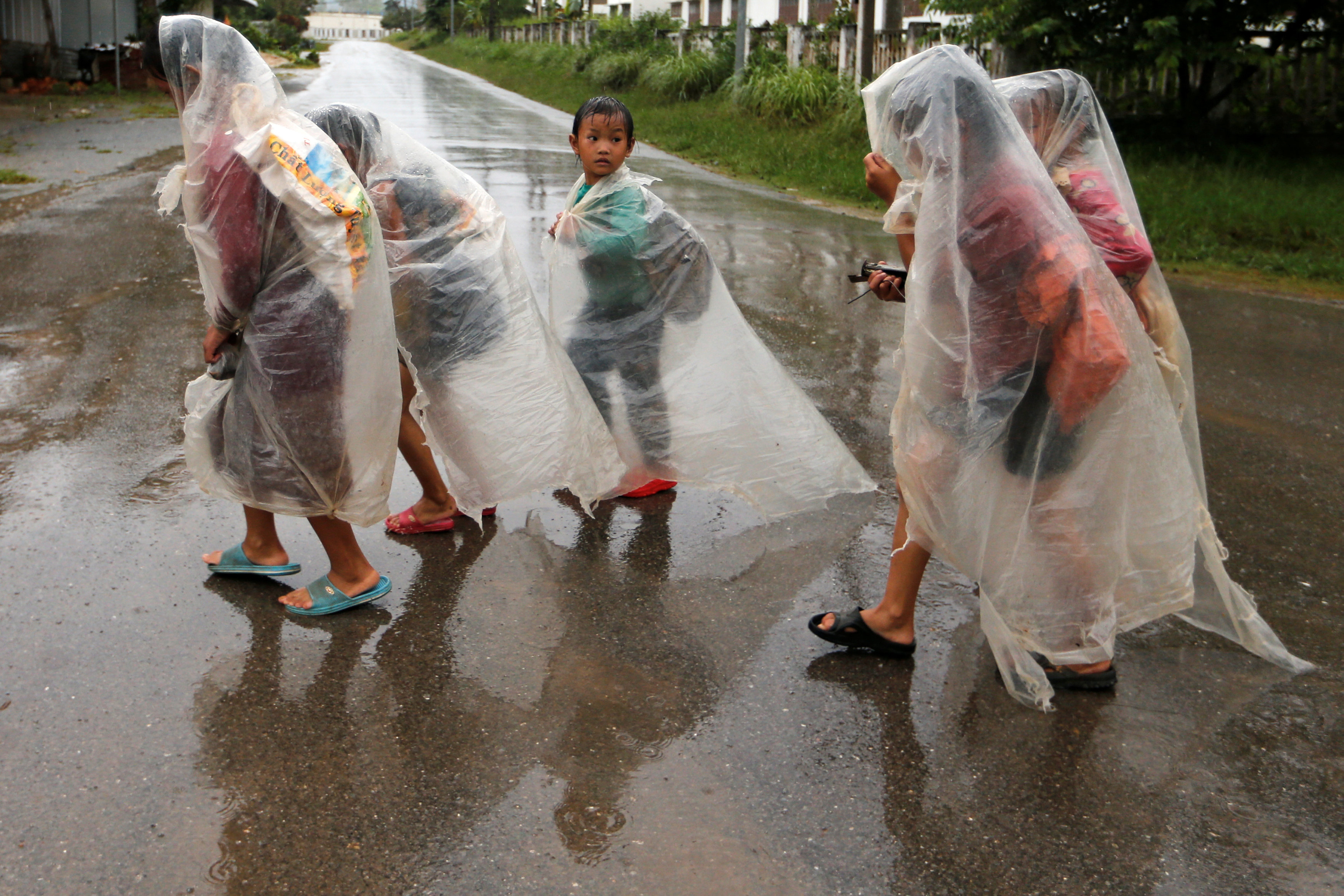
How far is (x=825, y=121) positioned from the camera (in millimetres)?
16453

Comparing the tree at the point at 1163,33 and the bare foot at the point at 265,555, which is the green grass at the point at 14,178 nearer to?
the bare foot at the point at 265,555

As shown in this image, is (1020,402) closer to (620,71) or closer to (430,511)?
(430,511)

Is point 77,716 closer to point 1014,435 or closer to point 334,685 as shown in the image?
point 334,685

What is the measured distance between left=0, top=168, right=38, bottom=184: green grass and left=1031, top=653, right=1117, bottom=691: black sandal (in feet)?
36.1

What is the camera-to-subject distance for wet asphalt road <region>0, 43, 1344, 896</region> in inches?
89.7

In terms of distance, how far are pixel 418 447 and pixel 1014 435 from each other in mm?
1958

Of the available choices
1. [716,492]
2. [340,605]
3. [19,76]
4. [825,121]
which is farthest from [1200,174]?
[19,76]

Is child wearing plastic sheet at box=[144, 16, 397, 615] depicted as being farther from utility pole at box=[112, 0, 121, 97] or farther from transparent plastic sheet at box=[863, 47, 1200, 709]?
utility pole at box=[112, 0, 121, 97]

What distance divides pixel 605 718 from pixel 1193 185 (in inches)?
390

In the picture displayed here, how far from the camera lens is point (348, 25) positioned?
145125mm

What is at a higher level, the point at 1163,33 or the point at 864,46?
the point at 864,46

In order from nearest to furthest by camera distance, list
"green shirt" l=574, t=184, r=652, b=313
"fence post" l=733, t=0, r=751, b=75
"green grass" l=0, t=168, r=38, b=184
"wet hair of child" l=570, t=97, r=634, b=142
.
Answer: "wet hair of child" l=570, t=97, r=634, b=142 → "green shirt" l=574, t=184, r=652, b=313 → "green grass" l=0, t=168, r=38, b=184 → "fence post" l=733, t=0, r=751, b=75

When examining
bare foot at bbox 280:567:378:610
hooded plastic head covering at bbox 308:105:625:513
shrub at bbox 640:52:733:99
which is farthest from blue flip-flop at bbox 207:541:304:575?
shrub at bbox 640:52:733:99

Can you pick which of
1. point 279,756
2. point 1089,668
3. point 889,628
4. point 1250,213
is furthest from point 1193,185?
point 279,756
